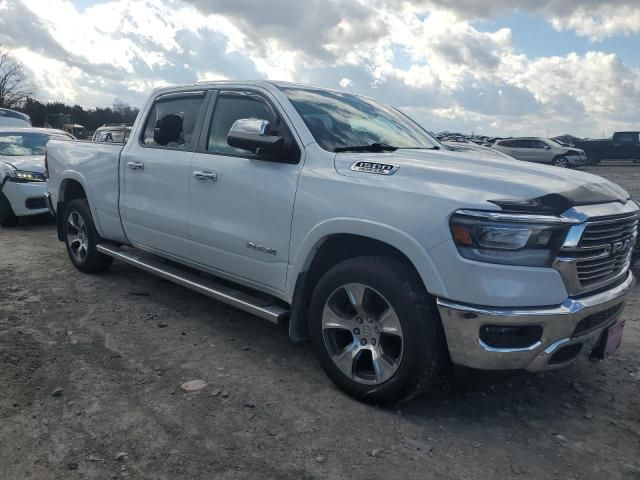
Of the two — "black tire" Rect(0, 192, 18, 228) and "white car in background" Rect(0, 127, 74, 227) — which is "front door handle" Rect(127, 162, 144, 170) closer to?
"white car in background" Rect(0, 127, 74, 227)

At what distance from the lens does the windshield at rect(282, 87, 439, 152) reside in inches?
144

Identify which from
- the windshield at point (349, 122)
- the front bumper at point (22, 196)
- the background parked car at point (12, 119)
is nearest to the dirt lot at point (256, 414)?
the windshield at point (349, 122)

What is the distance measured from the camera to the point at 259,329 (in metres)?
4.45

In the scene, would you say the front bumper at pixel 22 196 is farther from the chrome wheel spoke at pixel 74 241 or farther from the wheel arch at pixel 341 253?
the wheel arch at pixel 341 253

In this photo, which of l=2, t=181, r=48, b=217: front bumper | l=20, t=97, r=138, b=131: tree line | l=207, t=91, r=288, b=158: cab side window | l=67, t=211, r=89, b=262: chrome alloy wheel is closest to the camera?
l=207, t=91, r=288, b=158: cab side window

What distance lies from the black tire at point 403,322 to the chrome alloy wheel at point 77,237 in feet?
11.9

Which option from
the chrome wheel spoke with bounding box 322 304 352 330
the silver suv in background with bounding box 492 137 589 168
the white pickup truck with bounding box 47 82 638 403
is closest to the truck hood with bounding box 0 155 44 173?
the white pickup truck with bounding box 47 82 638 403

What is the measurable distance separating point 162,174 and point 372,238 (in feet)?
7.29

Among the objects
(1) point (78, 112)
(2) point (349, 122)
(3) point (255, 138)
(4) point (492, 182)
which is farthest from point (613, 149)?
(1) point (78, 112)

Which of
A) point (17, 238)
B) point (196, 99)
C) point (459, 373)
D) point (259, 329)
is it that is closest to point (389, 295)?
point (459, 373)

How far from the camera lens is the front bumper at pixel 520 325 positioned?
2627 millimetres

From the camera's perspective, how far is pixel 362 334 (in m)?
3.16

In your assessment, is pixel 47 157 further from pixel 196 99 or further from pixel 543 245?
pixel 543 245

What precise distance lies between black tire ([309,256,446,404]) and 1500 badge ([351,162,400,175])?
496 mm
